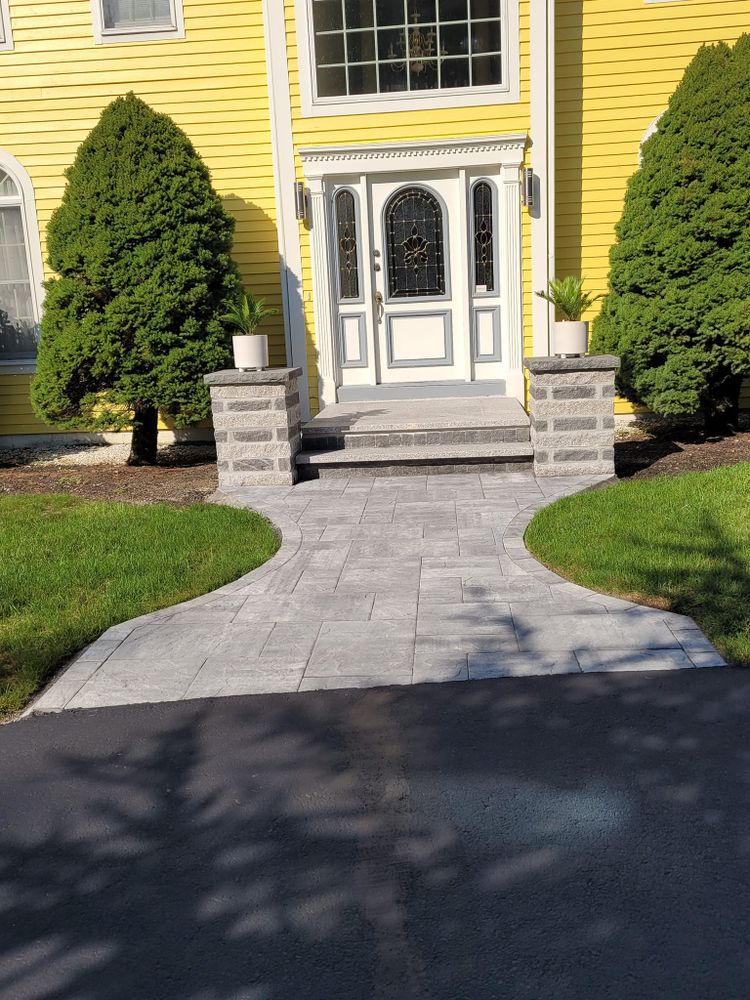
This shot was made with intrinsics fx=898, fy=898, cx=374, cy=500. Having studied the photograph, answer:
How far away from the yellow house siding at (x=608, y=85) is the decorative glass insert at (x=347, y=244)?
216 cm

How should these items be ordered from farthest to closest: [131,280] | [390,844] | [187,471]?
[187,471] < [131,280] < [390,844]

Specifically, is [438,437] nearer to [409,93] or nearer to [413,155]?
[413,155]

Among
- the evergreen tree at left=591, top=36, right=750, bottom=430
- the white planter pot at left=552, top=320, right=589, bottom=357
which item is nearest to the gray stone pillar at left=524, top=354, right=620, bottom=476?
the white planter pot at left=552, top=320, right=589, bottom=357

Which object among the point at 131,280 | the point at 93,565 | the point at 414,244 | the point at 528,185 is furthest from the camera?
the point at 414,244

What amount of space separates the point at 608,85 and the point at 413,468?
463cm

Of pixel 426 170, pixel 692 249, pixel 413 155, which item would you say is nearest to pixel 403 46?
pixel 413 155

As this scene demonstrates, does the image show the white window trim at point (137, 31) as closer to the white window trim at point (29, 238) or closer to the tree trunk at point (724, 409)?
the white window trim at point (29, 238)

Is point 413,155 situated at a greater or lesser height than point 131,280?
greater

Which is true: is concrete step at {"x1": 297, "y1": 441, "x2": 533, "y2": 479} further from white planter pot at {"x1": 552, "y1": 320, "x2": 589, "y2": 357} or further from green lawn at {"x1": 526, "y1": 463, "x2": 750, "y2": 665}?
green lawn at {"x1": 526, "y1": 463, "x2": 750, "y2": 665}

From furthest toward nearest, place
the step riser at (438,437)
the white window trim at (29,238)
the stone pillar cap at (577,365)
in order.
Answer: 1. the white window trim at (29,238)
2. the step riser at (438,437)
3. the stone pillar cap at (577,365)

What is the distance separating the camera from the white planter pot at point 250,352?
25.2ft

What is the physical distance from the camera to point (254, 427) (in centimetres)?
768

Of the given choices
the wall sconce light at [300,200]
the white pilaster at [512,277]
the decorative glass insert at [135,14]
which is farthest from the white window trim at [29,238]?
the white pilaster at [512,277]

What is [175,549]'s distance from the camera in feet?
19.0
